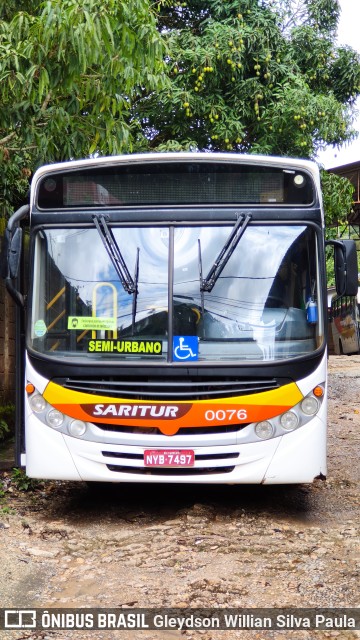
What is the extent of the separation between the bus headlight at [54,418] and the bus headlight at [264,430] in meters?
1.46

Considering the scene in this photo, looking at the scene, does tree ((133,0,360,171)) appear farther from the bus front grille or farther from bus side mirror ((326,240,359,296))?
the bus front grille

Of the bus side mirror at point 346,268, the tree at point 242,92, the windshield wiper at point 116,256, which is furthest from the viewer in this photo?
the tree at point 242,92

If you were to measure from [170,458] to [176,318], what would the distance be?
1.03 metres

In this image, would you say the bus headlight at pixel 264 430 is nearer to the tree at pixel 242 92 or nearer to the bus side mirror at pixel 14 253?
the bus side mirror at pixel 14 253

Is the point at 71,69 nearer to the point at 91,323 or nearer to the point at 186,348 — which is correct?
the point at 91,323

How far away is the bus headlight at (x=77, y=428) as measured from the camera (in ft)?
21.0

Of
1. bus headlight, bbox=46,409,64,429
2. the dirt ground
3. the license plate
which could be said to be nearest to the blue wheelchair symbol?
the license plate

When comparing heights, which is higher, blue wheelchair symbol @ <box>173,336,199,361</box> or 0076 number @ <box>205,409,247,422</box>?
blue wheelchair symbol @ <box>173,336,199,361</box>

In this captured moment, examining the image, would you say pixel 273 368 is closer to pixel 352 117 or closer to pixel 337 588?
pixel 337 588

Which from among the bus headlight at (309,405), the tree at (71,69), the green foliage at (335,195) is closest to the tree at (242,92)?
the green foliage at (335,195)

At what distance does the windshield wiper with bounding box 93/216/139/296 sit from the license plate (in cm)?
122

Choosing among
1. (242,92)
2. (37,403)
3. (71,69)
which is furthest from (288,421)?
(242,92)

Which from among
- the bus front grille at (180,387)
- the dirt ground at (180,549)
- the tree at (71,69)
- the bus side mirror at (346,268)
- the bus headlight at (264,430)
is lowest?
the dirt ground at (180,549)

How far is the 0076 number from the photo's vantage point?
6.27 meters
